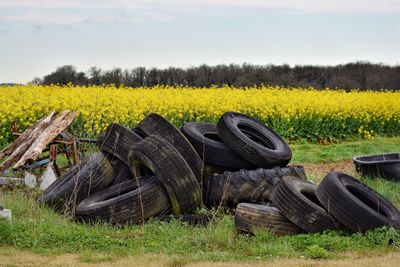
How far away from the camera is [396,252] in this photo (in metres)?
8.52

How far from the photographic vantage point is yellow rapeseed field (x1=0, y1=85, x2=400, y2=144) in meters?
Result: 19.2

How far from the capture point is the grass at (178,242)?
8320 mm

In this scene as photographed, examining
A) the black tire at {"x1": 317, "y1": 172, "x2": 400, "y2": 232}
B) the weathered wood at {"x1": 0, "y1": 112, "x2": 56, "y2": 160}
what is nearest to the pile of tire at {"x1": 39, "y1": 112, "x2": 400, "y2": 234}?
the black tire at {"x1": 317, "y1": 172, "x2": 400, "y2": 232}

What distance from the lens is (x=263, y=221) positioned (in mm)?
9297

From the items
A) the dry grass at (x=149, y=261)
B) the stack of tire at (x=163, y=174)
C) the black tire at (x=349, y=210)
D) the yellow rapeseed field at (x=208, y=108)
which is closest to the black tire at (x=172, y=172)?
the stack of tire at (x=163, y=174)

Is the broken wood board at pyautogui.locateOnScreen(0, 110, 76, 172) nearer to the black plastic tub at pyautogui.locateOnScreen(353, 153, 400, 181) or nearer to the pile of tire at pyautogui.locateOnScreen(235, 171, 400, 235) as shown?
the pile of tire at pyautogui.locateOnScreen(235, 171, 400, 235)

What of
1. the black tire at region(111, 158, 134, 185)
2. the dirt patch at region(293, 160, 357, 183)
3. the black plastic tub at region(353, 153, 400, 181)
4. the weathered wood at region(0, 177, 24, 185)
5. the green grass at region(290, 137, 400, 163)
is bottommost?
the green grass at region(290, 137, 400, 163)

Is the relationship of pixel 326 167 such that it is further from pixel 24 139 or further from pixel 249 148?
pixel 24 139

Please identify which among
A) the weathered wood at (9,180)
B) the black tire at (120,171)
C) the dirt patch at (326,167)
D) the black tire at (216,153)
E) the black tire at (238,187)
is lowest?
the dirt patch at (326,167)

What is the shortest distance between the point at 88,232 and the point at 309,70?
33901 millimetres

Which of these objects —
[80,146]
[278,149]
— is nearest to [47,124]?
[80,146]

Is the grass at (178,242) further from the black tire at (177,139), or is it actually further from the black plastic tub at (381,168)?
the black plastic tub at (381,168)

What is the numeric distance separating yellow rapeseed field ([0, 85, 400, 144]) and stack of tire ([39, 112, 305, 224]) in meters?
7.04

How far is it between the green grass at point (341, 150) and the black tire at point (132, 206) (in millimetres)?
8712
